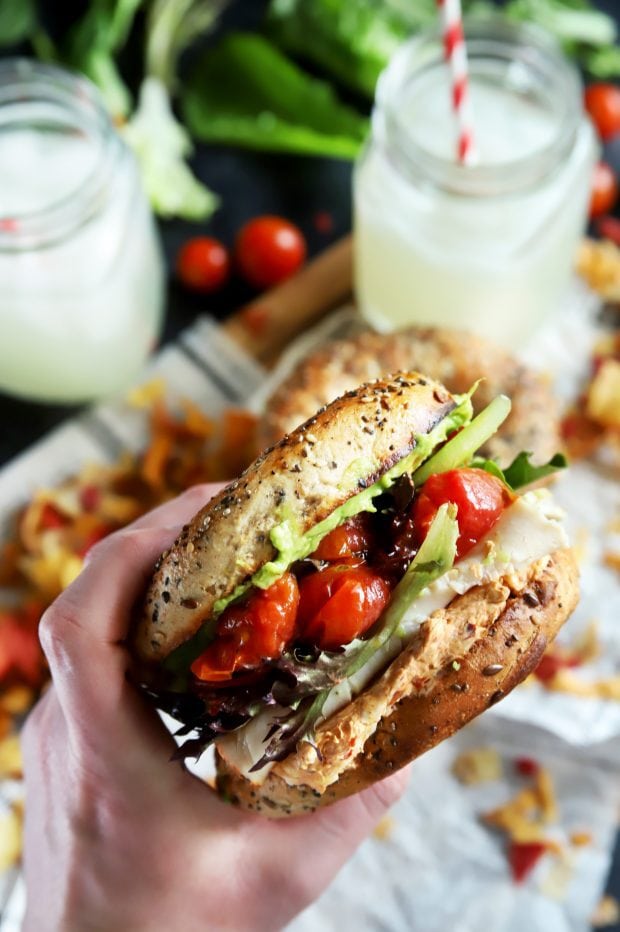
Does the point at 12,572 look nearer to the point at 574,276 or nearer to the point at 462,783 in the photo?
the point at 462,783

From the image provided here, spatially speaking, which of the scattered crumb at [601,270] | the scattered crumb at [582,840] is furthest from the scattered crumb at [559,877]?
the scattered crumb at [601,270]

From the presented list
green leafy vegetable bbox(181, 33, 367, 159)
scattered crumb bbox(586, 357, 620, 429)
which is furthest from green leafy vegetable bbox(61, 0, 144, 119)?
scattered crumb bbox(586, 357, 620, 429)

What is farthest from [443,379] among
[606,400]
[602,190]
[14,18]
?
[14,18]

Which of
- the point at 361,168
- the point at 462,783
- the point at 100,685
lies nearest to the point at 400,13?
the point at 361,168

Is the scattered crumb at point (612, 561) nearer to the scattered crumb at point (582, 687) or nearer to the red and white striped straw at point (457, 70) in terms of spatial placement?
the scattered crumb at point (582, 687)

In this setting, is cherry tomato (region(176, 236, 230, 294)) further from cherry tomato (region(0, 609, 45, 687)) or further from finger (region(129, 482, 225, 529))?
finger (region(129, 482, 225, 529))

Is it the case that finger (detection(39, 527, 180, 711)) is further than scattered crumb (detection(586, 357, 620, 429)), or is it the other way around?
scattered crumb (detection(586, 357, 620, 429))

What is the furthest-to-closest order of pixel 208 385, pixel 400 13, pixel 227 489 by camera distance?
pixel 400 13
pixel 208 385
pixel 227 489
